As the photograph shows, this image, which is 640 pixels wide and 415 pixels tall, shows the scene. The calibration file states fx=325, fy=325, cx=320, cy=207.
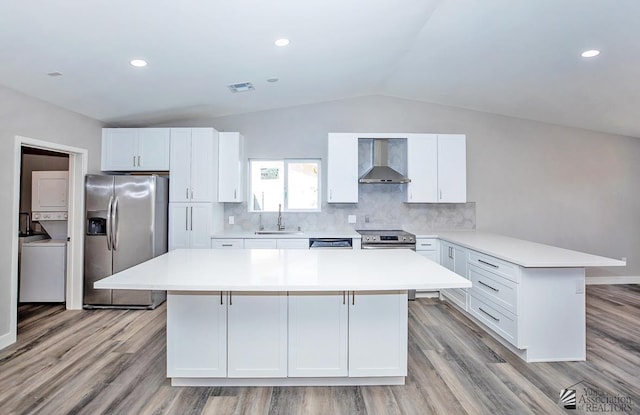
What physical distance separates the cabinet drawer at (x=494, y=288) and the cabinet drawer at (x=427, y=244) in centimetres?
82

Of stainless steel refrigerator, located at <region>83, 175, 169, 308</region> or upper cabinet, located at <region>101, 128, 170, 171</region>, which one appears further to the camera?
upper cabinet, located at <region>101, 128, 170, 171</region>

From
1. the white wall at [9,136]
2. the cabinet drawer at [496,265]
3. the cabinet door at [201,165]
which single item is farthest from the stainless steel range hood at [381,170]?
the white wall at [9,136]

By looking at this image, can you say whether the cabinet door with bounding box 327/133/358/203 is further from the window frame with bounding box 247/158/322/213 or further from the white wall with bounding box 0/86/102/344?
the white wall with bounding box 0/86/102/344

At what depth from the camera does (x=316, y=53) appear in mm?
3119

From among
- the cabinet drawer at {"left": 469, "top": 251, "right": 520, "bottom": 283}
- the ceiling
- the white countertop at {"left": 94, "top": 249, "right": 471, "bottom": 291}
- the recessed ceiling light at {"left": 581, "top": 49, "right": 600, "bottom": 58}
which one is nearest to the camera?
the white countertop at {"left": 94, "top": 249, "right": 471, "bottom": 291}

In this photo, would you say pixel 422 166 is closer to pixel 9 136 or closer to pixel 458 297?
pixel 458 297

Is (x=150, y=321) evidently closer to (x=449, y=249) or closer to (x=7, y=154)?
(x=7, y=154)

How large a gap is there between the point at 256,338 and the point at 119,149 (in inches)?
134

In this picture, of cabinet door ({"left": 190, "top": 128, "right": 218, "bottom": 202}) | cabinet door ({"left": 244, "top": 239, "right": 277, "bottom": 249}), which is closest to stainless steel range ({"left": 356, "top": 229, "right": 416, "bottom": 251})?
cabinet door ({"left": 244, "top": 239, "right": 277, "bottom": 249})

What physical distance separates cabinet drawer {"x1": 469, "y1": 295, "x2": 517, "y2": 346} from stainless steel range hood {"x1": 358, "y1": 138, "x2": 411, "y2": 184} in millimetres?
1736

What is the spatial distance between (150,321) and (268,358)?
6.47ft

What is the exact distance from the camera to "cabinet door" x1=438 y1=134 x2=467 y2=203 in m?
4.49

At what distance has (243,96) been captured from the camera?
4062 millimetres

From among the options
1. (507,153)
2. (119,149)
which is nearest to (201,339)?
(119,149)
